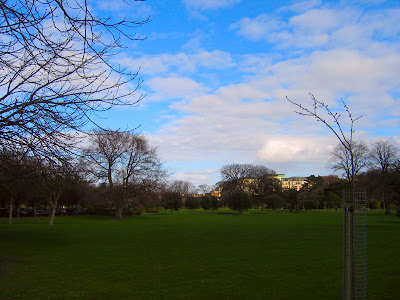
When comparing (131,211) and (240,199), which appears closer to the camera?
(131,211)

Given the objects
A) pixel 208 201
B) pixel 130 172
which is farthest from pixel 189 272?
pixel 208 201

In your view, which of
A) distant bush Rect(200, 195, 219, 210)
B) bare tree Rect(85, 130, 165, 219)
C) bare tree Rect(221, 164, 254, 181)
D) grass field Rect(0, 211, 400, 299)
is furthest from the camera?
bare tree Rect(221, 164, 254, 181)

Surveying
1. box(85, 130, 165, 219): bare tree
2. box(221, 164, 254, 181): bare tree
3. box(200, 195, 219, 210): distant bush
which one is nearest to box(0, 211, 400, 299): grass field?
box(85, 130, 165, 219): bare tree

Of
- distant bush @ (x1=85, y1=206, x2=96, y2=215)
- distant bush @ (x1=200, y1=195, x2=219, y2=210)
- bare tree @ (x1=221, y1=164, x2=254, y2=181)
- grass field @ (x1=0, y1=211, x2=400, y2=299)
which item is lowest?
distant bush @ (x1=85, y1=206, x2=96, y2=215)

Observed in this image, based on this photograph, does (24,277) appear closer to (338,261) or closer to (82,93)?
(82,93)

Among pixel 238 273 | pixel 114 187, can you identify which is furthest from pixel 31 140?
pixel 114 187

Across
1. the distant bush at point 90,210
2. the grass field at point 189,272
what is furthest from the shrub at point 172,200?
the grass field at point 189,272

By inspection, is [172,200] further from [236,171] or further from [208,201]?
[236,171]

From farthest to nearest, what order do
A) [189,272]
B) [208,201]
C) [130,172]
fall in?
[208,201]
[130,172]
[189,272]

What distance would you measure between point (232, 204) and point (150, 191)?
833 inches

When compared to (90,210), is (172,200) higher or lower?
higher

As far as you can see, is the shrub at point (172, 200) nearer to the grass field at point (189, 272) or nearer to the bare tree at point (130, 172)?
the bare tree at point (130, 172)

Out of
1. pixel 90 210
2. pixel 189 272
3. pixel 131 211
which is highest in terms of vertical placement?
pixel 189 272

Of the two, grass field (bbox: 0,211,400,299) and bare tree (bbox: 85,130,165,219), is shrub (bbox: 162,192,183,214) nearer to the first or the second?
bare tree (bbox: 85,130,165,219)
